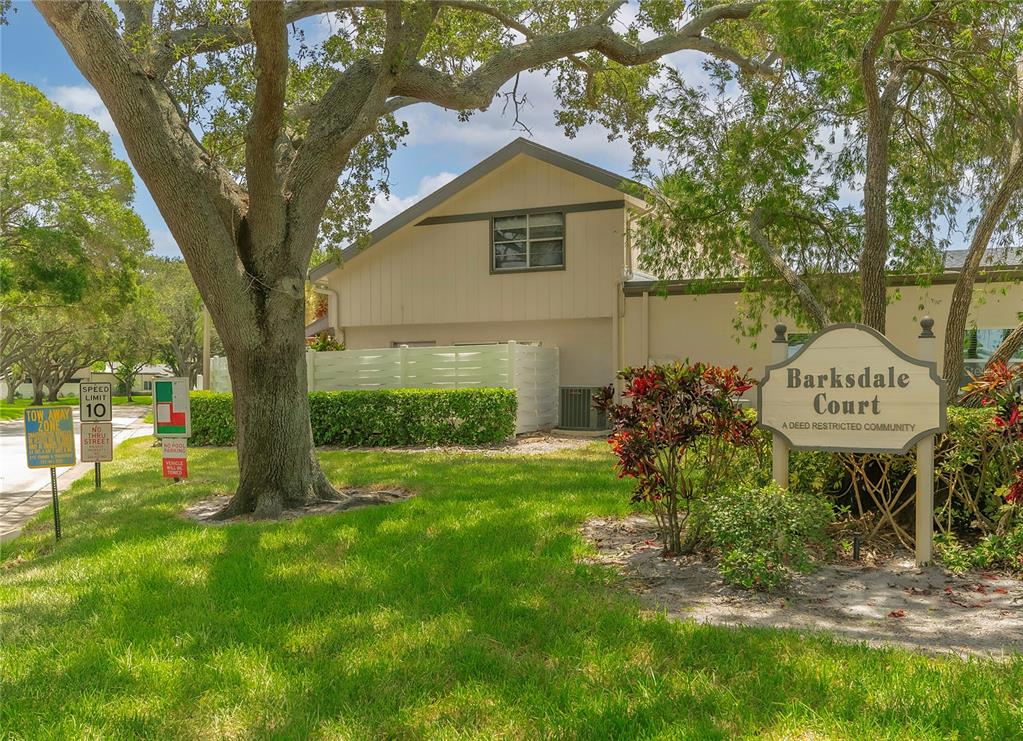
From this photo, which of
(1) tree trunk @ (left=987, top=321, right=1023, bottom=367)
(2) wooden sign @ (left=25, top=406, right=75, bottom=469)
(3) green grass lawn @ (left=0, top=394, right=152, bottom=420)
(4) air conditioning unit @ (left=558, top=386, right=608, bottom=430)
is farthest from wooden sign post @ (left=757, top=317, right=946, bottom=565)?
(3) green grass lawn @ (left=0, top=394, right=152, bottom=420)

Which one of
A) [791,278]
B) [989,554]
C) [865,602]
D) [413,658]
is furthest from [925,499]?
[791,278]

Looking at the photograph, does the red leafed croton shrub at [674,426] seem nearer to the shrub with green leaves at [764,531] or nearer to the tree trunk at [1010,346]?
the shrub with green leaves at [764,531]

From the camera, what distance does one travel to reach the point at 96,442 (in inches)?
375

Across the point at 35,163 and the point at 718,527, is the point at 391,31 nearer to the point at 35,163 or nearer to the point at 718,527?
the point at 718,527

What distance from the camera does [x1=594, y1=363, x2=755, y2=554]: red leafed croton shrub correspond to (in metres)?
5.84

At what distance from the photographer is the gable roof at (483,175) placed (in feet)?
53.7

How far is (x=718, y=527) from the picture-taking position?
5.40 metres

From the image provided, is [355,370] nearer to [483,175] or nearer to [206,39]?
[483,175]

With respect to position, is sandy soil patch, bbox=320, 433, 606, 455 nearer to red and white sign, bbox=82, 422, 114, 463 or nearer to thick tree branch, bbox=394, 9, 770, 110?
red and white sign, bbox=82, 422, 114, 463

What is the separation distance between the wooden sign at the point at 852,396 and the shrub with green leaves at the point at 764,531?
0.53 m

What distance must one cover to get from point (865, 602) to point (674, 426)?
1708mm

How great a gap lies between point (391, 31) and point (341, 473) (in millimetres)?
5805

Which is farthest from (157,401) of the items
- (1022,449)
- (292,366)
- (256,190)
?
(1022,449)

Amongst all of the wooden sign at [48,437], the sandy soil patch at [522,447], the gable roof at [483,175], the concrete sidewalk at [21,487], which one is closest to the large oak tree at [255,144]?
the wooden sign at [48,437]
